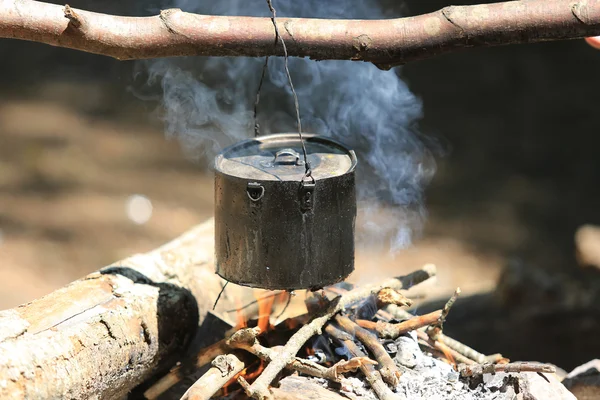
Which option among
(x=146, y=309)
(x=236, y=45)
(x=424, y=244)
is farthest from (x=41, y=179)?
(x=236, y=45)

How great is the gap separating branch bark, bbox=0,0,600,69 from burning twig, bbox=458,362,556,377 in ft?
4.14

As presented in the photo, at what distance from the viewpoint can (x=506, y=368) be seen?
2666 millimetres

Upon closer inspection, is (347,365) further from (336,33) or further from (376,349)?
(336,33)

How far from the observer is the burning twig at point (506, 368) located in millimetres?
2619

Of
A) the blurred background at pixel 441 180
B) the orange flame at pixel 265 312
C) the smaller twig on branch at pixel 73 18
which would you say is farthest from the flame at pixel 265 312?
the blurred background at pixel 441 180

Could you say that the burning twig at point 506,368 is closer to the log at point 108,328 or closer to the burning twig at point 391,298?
the burning twig at point 391,298

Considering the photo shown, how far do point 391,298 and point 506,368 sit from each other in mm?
590

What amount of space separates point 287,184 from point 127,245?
402 centimetres

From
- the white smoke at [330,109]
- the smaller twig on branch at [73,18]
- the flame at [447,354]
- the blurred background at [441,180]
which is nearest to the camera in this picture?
the smaller twig on branch at [73,18]

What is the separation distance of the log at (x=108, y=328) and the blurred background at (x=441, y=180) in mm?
2078

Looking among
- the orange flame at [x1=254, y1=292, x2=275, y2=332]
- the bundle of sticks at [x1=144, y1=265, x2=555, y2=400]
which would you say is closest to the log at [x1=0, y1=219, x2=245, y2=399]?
the bundle of sticks at [x1=144, y1=265, x2=555, y2=400]

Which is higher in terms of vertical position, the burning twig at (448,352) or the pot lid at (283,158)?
the pot lid at (283,158)

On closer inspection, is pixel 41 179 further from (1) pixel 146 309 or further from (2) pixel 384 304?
(2) pixel 384 304

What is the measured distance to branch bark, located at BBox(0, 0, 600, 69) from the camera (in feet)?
8.27
